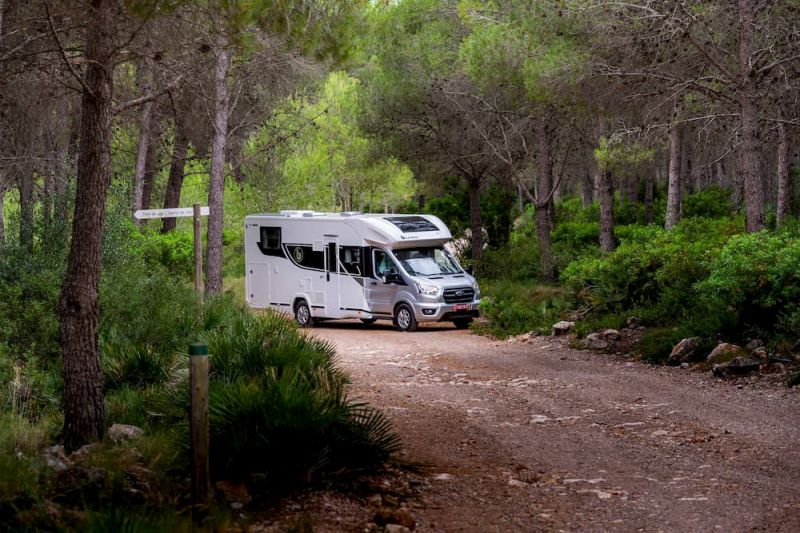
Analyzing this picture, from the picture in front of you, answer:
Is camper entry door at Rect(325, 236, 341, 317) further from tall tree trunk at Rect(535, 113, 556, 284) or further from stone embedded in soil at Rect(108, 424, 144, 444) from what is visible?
→ stone embedded in soil at Rect(108, 424, 144, 444)

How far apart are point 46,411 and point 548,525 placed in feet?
19.7

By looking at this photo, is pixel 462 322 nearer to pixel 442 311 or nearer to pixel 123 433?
pixel 442 311

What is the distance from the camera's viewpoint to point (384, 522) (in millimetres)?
6637

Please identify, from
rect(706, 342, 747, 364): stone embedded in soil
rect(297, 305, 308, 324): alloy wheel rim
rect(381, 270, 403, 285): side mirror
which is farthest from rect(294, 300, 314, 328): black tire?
rect(706, 342, 747, 364): stone embedded in soil

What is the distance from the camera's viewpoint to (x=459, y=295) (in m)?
23.1

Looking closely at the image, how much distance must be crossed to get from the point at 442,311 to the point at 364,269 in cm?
231

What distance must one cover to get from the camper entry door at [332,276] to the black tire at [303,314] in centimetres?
86

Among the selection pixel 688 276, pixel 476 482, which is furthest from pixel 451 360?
pixel 476 482

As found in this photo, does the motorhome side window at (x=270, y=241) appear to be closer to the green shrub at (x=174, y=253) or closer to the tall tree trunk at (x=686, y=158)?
the green shrub at (x=174, y=253)

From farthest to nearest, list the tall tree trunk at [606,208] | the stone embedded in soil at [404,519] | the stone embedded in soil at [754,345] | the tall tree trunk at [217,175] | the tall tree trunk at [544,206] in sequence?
the tall tree trunk at [544,206], the tall tree trunk at [606,208], the tall tree trunk at [217,175], the stone embedded in soil at [754,345], the stone embedded in soil at [404,519]

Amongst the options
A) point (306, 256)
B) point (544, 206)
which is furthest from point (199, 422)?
point (544, 206)

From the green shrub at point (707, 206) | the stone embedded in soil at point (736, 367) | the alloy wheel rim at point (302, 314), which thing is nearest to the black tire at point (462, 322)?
the alloy wheel rim at point (302, 314)

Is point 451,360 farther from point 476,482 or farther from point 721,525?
point 721,525

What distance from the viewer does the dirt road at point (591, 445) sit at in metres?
7.07
